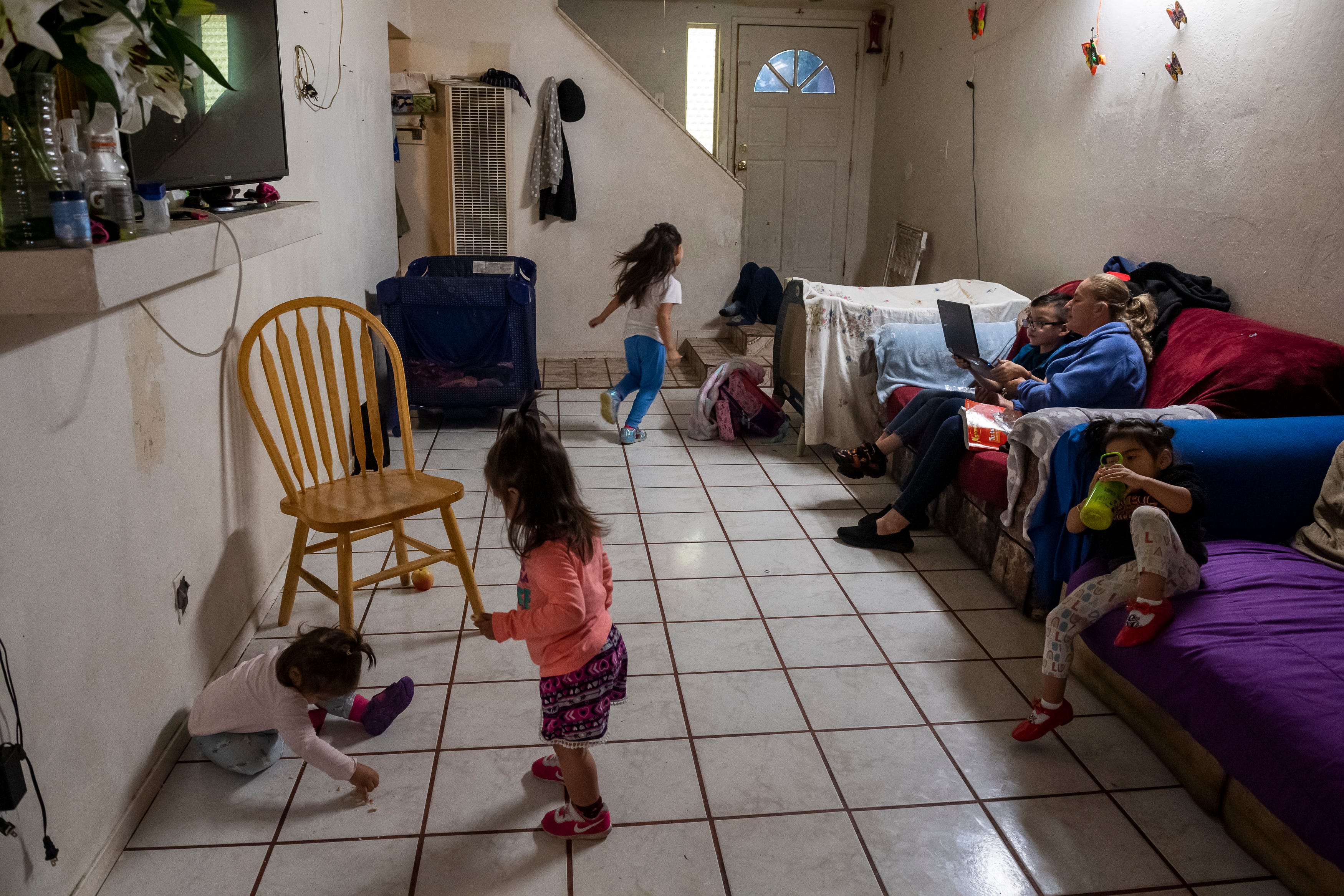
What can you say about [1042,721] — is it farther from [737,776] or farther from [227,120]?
[227,120]

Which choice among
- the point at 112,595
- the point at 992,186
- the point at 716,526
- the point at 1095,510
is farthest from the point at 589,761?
the point at 992,186

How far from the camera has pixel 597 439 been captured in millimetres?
4285

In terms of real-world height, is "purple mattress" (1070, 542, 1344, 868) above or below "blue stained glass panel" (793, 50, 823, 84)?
below

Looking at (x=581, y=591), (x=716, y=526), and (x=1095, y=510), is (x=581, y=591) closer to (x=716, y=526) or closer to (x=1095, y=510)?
(x=1095, y=510)

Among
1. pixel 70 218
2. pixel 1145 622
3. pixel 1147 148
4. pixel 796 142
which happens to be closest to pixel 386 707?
pixel 70 218

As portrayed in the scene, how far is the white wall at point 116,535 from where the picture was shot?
1.44 metres

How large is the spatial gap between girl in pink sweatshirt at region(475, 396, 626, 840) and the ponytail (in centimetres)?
205

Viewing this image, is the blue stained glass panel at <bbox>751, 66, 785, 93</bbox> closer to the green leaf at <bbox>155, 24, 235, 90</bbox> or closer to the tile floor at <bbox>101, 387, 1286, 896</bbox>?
the tile floor at <bbox>101, 387, 1286, 896</bbox>

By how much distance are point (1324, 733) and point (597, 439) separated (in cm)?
312

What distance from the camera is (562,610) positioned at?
1583 millimetres

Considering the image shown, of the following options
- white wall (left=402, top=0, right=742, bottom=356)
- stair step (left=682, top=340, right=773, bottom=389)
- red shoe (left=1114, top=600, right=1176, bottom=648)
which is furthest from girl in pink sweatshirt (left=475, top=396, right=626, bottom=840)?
white wall (left=402, top=0, right=742, bottom=356)

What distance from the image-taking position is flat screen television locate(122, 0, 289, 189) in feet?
5.98

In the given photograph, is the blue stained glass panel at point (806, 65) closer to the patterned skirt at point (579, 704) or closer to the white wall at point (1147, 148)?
the white wall at point (1147, 148)

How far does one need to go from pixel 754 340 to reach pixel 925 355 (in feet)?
6.27
